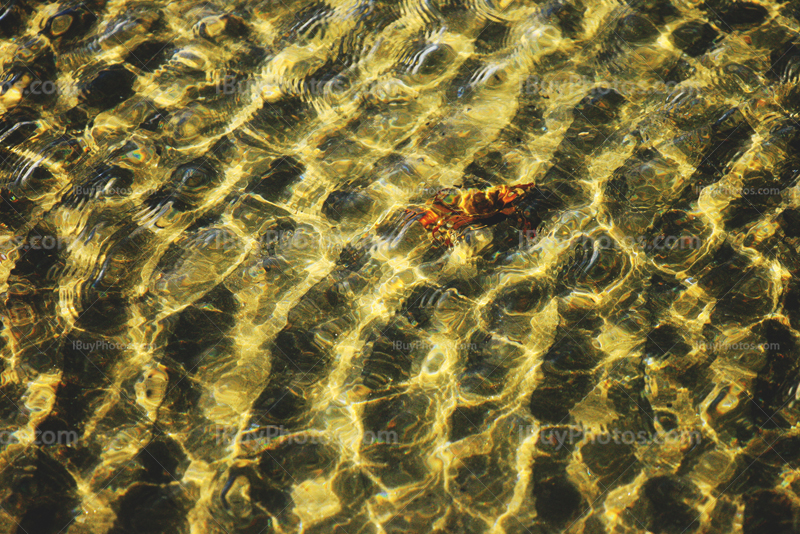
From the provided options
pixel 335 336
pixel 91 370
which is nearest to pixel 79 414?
pixel 91 370

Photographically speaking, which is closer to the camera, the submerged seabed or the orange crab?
the submerged seabed

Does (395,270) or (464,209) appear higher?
(464,209)

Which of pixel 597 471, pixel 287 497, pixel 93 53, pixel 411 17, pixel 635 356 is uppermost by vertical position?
pixel 411 17

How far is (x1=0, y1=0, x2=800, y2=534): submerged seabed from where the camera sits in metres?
2.46

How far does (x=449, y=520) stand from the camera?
7.82 feet

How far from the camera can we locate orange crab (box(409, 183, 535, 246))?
306 centimetres

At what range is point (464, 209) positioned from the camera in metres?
3.11

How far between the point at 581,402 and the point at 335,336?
128 centimetres

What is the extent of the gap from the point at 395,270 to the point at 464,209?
0.57m

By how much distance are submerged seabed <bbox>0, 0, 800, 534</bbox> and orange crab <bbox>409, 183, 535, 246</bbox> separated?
8 cm

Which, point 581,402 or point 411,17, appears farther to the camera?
point 411,17

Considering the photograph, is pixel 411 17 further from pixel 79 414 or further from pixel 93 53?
pixel 79 414

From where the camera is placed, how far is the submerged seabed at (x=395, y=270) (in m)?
2.46

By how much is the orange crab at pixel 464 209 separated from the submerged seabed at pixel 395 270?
76 mm
